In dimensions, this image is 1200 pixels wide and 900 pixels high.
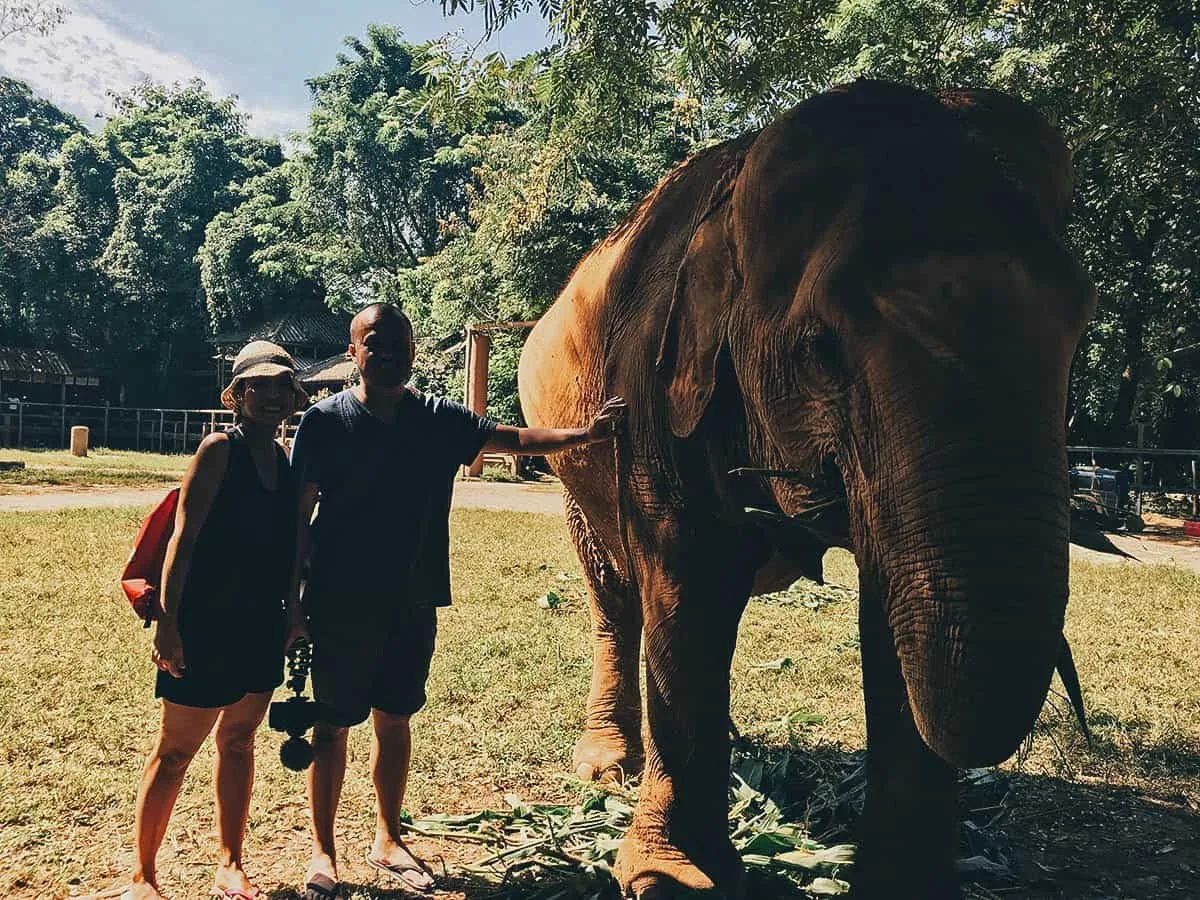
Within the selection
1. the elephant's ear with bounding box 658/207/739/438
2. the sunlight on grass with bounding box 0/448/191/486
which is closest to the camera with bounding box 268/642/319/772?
the elephant's ear with bounding box 658/207/739/438

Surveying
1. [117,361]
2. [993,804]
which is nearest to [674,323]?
[993,804]

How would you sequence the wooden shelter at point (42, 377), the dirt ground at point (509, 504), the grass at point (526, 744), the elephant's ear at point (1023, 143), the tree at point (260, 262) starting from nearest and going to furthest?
the elephant's ear at point (1023, 143) → the grass at point (526, 744) → the dirt ground at point (509, 504) → the wooden shelter at point (42, 377) → the tree at point (260, 262)

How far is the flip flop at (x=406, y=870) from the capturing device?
321 centimetres

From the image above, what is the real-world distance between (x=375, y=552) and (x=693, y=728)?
1.19 meters

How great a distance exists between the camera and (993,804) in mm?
3855

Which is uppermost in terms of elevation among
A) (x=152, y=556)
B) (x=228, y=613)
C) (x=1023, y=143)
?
(x=1023, y=143)

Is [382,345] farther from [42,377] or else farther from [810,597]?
[42,377]

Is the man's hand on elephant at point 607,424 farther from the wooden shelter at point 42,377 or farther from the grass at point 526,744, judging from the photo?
the wooden shelter at point 42,377

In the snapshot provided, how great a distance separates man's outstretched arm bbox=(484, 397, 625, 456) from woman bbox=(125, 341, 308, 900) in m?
0.74

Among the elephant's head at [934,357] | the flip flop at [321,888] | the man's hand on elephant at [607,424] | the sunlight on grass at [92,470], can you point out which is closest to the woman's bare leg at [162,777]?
the flip flop at [321,888]

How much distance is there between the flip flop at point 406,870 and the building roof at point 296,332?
30.9m

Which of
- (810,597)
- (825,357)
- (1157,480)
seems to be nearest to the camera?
(825,357)

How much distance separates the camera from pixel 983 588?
1.80 meters

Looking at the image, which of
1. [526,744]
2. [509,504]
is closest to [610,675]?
[526,744]
